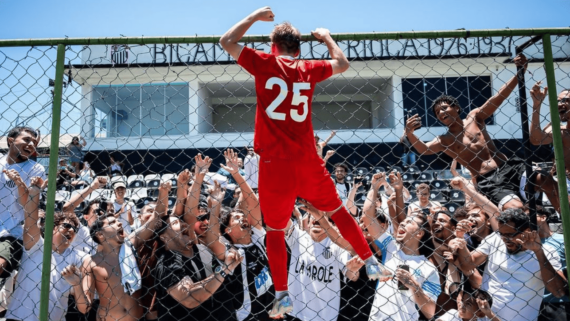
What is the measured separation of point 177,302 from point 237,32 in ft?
7.31

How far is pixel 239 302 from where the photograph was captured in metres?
4.08

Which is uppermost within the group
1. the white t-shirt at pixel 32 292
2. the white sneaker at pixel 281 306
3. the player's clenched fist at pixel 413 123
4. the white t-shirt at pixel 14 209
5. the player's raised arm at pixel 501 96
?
the player's raised arm at pixel 501 96

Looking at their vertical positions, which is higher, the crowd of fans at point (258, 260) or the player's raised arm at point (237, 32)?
the player's raised arm at point (237, 32)

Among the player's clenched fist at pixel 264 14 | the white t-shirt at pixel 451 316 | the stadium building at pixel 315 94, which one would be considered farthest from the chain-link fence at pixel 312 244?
the stadium building at pixel 315 94

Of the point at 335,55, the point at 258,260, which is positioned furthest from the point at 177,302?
the point at 335,55

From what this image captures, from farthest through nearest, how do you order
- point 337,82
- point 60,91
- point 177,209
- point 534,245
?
point 337,82 < point 177,209 < point 534,245 < point 60,91

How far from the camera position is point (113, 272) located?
4039 mm

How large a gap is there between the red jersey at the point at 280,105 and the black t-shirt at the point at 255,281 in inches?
64.9

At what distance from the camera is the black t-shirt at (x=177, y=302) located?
3752 millimetres

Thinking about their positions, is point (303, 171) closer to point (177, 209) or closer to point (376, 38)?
point (376, 38)

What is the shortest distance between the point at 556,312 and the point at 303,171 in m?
2.64

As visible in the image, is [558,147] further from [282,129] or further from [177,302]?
[177,302]

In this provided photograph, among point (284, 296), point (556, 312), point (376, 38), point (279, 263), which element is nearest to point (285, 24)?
point (376, 38)

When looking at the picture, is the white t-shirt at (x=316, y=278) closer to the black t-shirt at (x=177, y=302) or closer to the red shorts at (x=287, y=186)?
the black t-shirt at (x=177, y=302)
